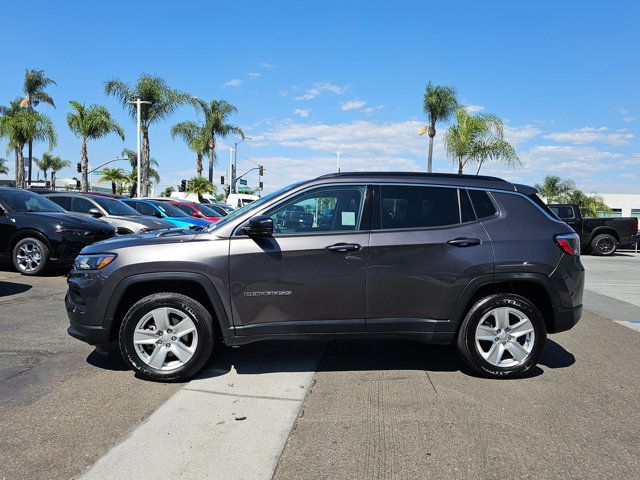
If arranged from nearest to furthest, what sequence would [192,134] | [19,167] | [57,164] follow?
[19,167] < [192,134] < [57,164]

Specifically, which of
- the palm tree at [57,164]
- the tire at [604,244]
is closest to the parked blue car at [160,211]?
the tire at [604,244]

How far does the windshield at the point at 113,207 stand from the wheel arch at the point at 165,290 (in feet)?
28.1

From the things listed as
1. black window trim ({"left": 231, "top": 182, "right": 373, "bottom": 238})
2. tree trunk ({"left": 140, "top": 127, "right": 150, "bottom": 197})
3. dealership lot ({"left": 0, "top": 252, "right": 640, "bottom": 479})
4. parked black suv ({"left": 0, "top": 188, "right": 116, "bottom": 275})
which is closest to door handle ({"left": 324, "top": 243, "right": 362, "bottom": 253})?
black window trim ({"left": 231, "top": 182, "right": 373, "bottom": 238})

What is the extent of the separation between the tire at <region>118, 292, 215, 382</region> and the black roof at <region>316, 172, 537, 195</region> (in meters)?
1.67

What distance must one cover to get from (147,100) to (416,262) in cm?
3517

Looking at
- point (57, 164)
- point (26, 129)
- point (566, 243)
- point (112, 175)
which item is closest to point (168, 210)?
point (566, 243)

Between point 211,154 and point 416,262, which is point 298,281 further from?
point 211,154

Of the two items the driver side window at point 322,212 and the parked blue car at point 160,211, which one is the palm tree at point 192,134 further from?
the driver side window at point 322,212

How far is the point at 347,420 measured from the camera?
3.62m

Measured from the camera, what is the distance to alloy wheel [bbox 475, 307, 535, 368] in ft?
14.7

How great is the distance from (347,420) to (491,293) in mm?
1879

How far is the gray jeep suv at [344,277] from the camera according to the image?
425 centimetres

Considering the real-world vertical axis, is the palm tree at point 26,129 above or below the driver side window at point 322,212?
above

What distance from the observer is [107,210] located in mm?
12266
